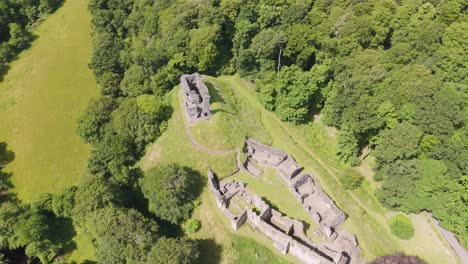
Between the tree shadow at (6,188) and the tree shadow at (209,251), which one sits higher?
the tree shadow at (209,251)

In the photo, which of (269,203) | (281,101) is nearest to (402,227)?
(269,203)

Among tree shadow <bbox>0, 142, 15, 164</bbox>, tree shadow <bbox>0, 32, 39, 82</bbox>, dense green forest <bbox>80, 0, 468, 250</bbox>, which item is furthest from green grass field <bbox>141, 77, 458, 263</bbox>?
tree shadow <bbox>0, 32, 39, 82</bbox>

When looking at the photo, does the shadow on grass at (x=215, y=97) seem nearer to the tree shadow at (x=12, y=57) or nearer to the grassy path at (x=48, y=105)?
the grassy path at (x=48, y=105)

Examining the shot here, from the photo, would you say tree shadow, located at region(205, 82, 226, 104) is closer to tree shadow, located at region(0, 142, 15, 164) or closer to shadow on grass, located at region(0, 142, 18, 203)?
shadow on grass, located at region(0, 142, 18, 203)

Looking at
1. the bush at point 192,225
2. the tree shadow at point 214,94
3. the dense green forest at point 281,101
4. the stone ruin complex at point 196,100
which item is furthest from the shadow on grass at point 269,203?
the tree shadow at point 214,94

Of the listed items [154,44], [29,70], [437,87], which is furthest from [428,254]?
[29,70]

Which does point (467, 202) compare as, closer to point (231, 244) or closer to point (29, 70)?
point (231, 244)

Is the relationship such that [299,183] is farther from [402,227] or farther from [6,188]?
[6,188]
